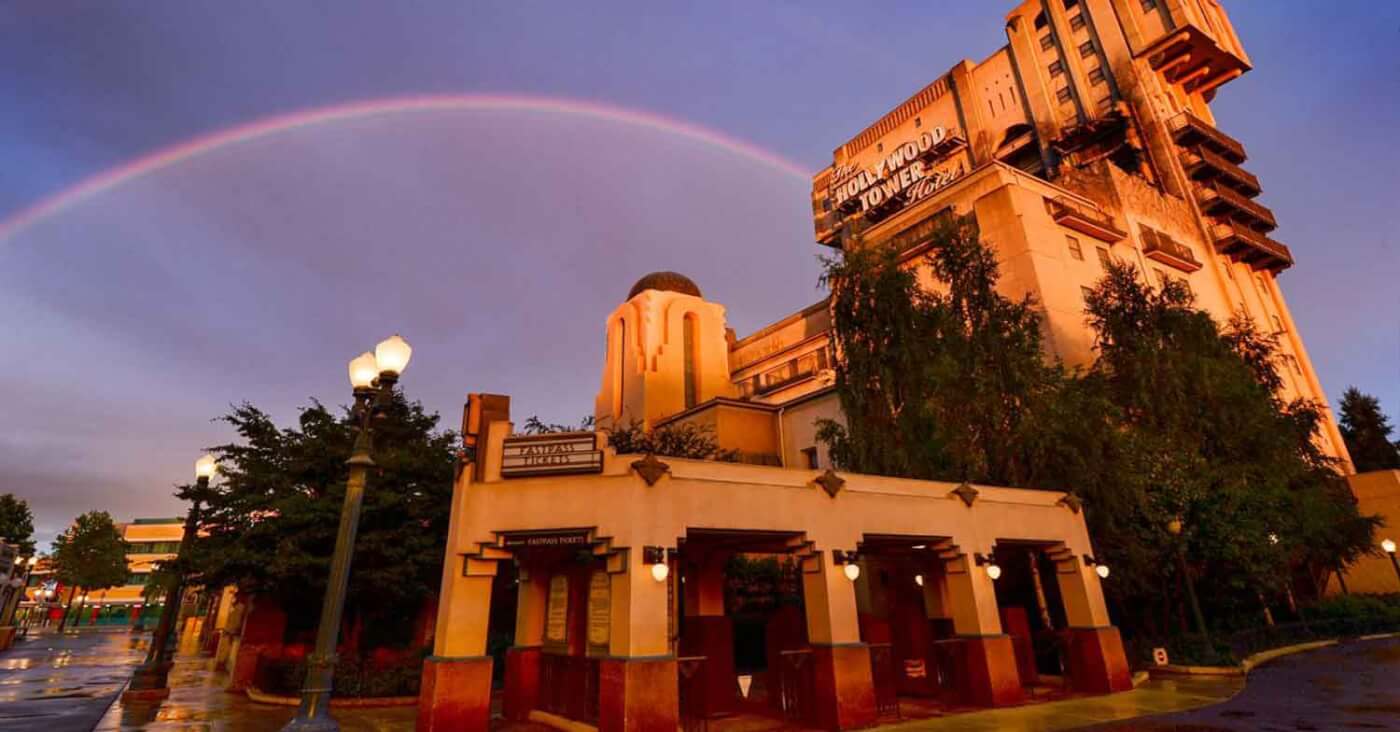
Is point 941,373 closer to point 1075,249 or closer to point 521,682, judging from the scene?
point 521,682

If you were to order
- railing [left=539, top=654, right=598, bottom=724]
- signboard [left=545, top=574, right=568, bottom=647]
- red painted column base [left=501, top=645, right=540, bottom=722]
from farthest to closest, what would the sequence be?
1. signboard [left=545, top=574, right=568, bottom=647]
2. red painted column base [left=501, top=645, right=540, bottom=722]
3. railing [left=539, top=654, right=598, bottom=724]

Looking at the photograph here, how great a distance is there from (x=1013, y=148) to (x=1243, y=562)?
46216 millimetres

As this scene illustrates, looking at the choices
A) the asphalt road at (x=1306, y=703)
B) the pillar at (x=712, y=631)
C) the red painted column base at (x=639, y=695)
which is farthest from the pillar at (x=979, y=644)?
the red painted column base at (x=639, y=695)

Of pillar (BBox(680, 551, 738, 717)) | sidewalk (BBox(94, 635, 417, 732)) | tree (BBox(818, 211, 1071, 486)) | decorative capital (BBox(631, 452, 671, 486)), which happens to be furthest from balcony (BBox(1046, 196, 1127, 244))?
sidewalk (BBox(94, 635, 417, 732))

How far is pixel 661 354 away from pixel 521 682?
34752 millimetres

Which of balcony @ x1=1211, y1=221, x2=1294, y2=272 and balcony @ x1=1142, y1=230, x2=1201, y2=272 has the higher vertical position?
balcony @ x1=1211, y1=221, x2=1294, y2=272

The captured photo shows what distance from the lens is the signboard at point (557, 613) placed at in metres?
14.8

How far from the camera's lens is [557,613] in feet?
49.2

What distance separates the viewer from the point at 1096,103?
5538cm

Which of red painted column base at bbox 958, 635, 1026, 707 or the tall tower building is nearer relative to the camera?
red painted column base at bbox 958, 635, 1026, 707

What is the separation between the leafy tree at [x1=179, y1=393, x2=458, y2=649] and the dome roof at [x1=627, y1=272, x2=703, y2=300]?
32.4 metres

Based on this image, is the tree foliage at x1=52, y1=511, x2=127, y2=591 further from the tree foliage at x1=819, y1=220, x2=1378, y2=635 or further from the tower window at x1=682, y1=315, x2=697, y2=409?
the tree foliage at x1=819, y1=220, x2=1378, y2=635

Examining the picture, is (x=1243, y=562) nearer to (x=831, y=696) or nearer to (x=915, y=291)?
(x=915, y=291)

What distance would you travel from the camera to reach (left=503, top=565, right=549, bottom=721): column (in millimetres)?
14686
